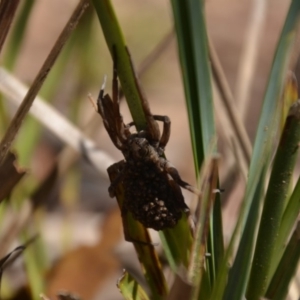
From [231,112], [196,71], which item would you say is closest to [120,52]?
[196,71]

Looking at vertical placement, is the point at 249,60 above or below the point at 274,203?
above

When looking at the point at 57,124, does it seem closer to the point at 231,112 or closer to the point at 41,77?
the point at 231,112

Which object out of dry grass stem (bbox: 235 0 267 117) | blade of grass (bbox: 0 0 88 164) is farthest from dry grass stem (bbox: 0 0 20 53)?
dry grass stem (bbox: 235 0 267 117)

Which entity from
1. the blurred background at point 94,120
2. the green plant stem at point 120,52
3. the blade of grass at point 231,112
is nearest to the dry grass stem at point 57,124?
the blurred background at point 94,120

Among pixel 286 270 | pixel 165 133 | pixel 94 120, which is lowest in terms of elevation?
pixel 286 270

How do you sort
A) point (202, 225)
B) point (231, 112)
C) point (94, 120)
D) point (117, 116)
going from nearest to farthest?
point (202, 225) < point (117, 116) < point (231, 112) < point (94, 120)

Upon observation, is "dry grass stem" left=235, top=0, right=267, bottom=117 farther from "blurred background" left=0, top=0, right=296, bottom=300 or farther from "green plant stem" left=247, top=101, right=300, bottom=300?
"green plant stem" left=247, top=101, right=300, bottom=300

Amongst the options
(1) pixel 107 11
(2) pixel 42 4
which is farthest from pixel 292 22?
(2) pixel 42 4
